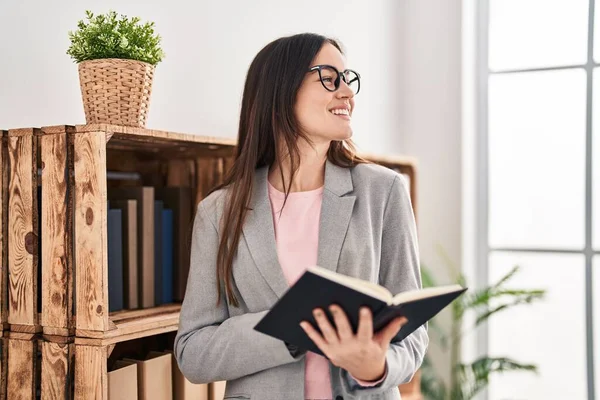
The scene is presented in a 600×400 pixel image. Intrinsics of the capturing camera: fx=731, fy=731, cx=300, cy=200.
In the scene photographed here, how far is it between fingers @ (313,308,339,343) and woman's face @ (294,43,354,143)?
17.8 inches

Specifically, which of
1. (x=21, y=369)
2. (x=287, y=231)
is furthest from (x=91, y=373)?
(x=287, y=231)

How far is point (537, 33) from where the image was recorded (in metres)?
3.86

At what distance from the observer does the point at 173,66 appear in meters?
2.52

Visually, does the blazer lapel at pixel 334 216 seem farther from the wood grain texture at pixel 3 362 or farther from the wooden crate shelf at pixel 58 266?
the wood grain texture at pixel 3 362

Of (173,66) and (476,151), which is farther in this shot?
(476,151)

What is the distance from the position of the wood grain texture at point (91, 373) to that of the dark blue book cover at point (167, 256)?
45cm

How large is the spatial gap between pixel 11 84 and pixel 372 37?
219 cm

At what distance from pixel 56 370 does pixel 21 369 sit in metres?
0.12

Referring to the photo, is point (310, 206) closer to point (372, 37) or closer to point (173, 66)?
point (173, 66)

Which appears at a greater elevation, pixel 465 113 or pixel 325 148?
pixel 465 113

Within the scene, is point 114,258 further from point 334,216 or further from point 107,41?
point 334,216

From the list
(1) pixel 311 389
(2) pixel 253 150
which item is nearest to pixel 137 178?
(2) pixel 253 150

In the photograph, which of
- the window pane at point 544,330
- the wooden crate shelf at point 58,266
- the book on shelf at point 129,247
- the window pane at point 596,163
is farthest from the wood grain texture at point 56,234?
the window pane at point 596,163

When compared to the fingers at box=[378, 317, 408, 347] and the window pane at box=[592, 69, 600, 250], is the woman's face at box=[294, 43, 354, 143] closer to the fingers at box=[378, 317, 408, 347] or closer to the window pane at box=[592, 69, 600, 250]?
the fingers at box=[378, 317, 408, 347]
